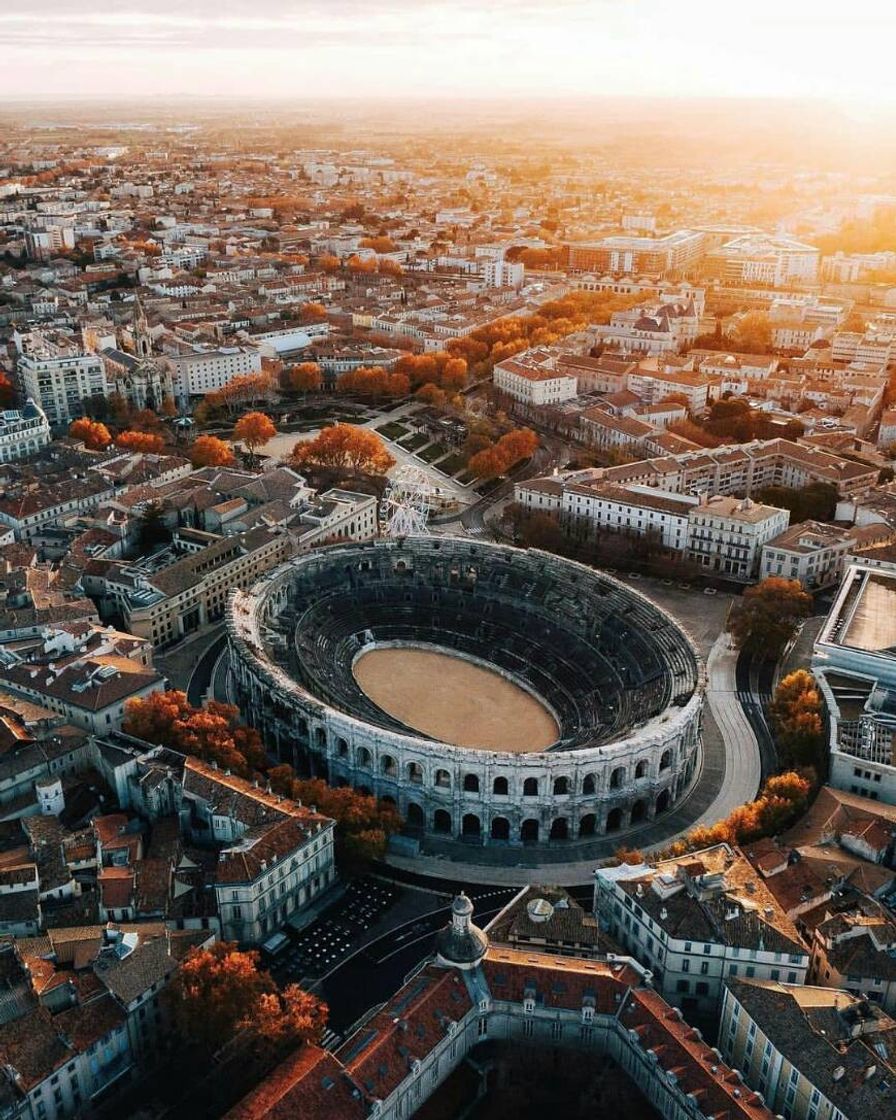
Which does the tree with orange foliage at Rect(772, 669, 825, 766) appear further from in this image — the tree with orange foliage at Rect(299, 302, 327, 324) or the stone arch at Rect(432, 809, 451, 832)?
the tree with orange foliage at Rect(299, 302, 327, 324)

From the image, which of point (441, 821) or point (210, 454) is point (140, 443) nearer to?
point (210, 454)

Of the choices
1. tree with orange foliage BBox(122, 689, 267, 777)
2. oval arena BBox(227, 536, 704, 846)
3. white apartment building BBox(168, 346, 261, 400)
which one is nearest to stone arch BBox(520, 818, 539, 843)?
oval arena BBox(227, 536, 704, 846)

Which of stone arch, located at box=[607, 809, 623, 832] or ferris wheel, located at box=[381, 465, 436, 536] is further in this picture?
ferris wheel, located at box=[381, 465, 436, 536]

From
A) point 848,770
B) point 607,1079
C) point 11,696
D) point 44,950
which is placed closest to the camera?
point 607,1079

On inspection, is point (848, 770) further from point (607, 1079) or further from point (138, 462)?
point (138, 462)

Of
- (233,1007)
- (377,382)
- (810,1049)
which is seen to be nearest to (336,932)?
(233,1007)

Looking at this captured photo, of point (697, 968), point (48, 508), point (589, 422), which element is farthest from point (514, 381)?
point (697, 968)
